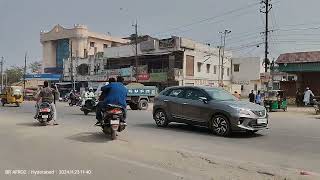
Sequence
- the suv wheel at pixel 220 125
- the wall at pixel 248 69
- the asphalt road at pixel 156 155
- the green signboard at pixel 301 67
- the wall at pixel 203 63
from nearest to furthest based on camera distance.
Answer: the asphalt road at pixel 156 155
the suv wheel at pixel 220 125
the green signboard at pixel 301 67
the wall at pixel 203 63
the wall at pixel 248 69

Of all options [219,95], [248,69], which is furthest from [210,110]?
[248,69]

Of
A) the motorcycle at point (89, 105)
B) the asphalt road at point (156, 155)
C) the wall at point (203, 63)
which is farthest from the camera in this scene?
the wall at point (203, 63)

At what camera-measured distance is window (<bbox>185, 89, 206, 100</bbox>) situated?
14.2 metres

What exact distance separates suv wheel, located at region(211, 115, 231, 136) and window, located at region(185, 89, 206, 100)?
1.07 meters

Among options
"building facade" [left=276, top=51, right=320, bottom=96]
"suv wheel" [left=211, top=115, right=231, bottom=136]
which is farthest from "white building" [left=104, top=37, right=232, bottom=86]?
"suv wheel" [left=211, top=115, right=231, bottom=136]

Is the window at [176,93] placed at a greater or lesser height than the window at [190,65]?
lesser

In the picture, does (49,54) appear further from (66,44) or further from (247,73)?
(247,73)

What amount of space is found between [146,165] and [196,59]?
47.9 m

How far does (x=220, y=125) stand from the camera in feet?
43.4

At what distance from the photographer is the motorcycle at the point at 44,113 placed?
1414 centimetres

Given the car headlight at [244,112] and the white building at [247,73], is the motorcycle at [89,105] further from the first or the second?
the white building at [247,73]

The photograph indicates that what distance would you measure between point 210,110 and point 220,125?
0.59 metres

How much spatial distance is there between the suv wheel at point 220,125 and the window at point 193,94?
42.0 inches

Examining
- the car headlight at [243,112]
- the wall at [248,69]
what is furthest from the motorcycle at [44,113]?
the wall at [248,69]
